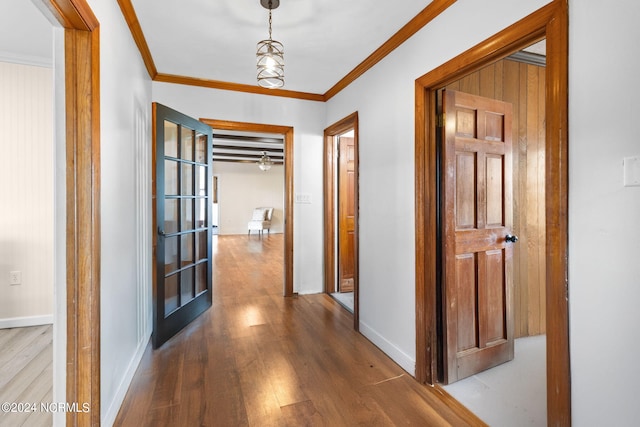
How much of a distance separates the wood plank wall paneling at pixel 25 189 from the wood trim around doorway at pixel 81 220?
1.98m

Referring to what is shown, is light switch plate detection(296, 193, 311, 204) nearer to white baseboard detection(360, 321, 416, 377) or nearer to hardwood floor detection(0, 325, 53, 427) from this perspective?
white baseboard detection(360, 321, 416, 377)

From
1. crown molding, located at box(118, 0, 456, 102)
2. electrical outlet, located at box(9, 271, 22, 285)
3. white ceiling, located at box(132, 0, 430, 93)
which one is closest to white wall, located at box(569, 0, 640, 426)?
crown molding, located at box(118, 0, 456, 102)

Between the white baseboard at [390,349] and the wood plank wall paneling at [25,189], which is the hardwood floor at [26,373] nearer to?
the wood plank wall paneling at [25,189]

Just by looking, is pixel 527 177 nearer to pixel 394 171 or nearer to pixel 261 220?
pixel 394 171

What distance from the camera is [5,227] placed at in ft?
8.83

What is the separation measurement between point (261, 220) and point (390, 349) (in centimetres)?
813

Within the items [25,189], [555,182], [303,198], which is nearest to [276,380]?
[555,182]

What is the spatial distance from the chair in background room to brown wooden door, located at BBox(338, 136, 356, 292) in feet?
20.9

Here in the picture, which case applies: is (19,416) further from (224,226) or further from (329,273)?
(224,226)

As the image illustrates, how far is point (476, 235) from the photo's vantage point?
215cm

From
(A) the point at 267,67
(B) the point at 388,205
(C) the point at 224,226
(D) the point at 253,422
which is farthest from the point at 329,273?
(C) the point at 224,226

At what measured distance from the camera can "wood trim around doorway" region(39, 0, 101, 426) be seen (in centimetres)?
134

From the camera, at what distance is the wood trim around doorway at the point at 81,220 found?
1.34m

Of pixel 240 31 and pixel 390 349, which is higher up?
pixel 240 31
